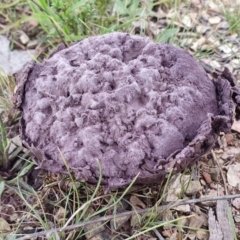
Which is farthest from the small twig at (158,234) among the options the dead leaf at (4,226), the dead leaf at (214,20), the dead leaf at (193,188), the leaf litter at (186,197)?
the dead leaf at (214,20)

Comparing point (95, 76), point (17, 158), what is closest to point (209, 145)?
point (95, 76)

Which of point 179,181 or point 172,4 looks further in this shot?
point 172,4

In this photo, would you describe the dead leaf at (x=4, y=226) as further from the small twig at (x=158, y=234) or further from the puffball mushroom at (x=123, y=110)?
the small twig at (x=158, y=234)

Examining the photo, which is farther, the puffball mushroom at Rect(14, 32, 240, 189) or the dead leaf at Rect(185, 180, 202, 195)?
the dead leaf at Rect(185, 180, 202, 195)

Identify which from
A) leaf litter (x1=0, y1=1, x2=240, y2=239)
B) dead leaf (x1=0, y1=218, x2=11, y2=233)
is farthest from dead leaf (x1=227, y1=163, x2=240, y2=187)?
dead leaf (x1=0, y1=218, x2=11, y2=233)

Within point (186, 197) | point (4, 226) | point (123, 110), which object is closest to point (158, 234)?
point (186, 197)

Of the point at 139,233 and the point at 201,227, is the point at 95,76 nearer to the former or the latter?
the point at 139,233

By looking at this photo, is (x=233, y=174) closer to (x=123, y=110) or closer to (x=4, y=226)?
(x=123, y=110)

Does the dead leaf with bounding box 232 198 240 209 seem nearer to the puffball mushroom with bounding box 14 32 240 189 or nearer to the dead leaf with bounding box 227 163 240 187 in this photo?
the dead leaf with bounding box 227 163 240 187
